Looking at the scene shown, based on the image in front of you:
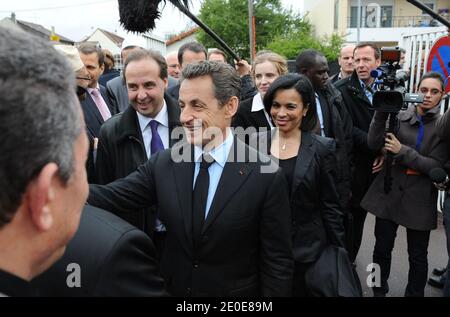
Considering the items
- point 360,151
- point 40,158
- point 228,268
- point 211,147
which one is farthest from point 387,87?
point 40,158

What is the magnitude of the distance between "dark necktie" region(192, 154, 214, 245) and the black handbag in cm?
87

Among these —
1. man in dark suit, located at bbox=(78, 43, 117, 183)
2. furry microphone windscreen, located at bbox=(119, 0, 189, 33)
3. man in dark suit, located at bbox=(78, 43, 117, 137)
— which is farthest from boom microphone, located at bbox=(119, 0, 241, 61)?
man in dark suit, located at bbox=(78, 43, 117, 137)

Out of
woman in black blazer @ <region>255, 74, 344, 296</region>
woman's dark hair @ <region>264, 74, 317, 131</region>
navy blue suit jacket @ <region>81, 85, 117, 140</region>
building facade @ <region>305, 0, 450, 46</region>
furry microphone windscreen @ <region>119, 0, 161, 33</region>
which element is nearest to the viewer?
furry microphone windscreen @ <region>119, 0, 161, 33</region>

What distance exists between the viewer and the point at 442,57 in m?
4.47

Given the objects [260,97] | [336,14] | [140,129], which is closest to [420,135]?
[260,97]

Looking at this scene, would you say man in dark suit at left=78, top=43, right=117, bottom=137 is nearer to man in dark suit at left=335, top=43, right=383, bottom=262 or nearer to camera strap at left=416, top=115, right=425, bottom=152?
man in dark suit at left=335, top=43, right=383, bottom=262

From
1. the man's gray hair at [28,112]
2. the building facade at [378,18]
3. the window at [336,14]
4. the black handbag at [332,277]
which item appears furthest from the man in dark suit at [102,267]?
the window at [336,14]

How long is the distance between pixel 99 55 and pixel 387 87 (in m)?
3.22

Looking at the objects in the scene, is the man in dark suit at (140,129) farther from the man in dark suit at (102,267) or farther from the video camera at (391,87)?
the video camera at (391,87)

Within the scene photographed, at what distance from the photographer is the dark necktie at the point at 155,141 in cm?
278

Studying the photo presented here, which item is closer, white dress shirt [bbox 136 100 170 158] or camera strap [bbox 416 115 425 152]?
white dress shirt [bbox 136 100 170 158]

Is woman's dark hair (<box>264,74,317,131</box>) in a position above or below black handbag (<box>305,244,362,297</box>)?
above

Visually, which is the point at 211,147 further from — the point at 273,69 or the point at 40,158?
the point at 273,69

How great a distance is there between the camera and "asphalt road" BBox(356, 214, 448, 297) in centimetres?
388
